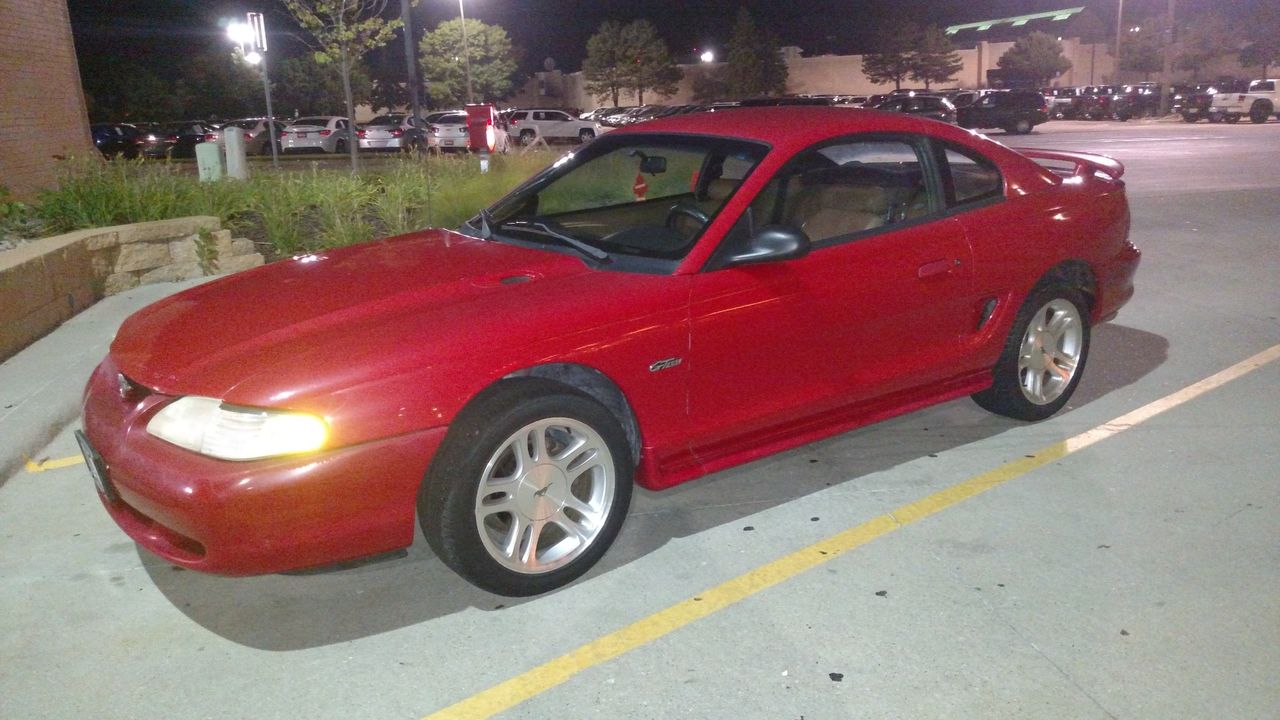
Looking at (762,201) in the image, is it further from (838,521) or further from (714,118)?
(838,521)

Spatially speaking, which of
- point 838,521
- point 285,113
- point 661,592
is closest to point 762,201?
point 838,521

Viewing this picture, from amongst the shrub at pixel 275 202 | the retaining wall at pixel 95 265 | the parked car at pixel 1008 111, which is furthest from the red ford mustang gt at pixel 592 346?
the parked car at pixel 1008 111

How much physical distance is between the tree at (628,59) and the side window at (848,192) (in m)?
60.9

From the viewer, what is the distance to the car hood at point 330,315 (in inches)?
126

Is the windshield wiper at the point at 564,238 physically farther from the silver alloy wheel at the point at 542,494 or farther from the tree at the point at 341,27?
the tree at the point at 341,27

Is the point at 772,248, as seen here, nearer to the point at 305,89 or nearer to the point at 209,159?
the point at 209,159

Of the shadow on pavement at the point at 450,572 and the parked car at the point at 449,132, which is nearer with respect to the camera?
the shadow on pavement at the point at 450,572

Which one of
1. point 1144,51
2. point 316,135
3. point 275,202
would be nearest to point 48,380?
point 275,202

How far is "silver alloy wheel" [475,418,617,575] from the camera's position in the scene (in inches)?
133

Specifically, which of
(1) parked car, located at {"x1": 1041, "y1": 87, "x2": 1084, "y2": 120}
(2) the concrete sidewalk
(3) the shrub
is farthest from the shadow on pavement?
(1) parked car, located at {"x1": 1041, "y1": 87, "x2": 1084, "y2": 120}

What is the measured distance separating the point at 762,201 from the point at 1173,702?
2359 mm

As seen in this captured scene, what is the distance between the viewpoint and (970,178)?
4754 millimetres

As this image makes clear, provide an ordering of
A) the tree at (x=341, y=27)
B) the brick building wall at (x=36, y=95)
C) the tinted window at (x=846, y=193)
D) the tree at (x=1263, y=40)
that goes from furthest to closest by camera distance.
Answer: the tree at (x=1263, y=40) → the tree at (x=341, y=27) → the brick building wall at (x=36, y=95) → the tinted window at (x=846, y=193)

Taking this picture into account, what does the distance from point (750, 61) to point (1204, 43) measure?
2960 cm
